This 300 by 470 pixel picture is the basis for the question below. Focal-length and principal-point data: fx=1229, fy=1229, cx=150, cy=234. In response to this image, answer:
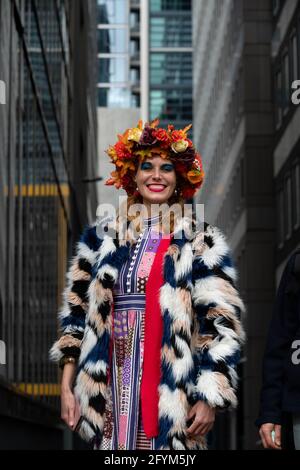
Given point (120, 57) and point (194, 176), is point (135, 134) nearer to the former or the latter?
point (194, 176)

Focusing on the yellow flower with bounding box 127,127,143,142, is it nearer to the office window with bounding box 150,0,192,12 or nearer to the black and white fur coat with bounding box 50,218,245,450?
the black and white fur coat with bounding box 50,218,245,450

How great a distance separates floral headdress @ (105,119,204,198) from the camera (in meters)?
5.91

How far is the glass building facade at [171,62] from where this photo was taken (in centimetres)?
17162

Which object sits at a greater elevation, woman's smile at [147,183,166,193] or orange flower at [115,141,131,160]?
orange flower at [115,141,131,160]

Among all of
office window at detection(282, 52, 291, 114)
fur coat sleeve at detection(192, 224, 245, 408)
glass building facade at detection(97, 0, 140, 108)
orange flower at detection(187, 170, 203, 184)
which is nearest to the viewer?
fur coat sleeve at detection(192, 224, 245, 408)

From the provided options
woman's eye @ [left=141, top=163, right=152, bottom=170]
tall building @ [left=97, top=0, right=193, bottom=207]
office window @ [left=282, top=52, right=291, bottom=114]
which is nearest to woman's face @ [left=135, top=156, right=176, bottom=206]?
woman's eye @ [left=141, top=163, right=152, bottom=170]

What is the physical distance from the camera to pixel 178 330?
18.0 feet

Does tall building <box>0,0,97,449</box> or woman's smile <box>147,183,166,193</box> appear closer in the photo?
woman's smile <box>147,183,166,193</box>

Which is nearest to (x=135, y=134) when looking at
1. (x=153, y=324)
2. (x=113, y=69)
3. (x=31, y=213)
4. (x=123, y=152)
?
(x=123, y=152)

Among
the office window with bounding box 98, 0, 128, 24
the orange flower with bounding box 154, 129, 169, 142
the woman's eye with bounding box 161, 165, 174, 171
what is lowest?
the woman's eye with bounding box 161, 165, 174, 171

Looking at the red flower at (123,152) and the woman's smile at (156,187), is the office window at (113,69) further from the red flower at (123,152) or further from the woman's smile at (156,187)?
the woman's smile at (156,187)

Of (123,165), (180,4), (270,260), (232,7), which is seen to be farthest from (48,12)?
(180,4)

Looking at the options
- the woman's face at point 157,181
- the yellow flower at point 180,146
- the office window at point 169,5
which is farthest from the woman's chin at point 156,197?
the office window at point 169,5
